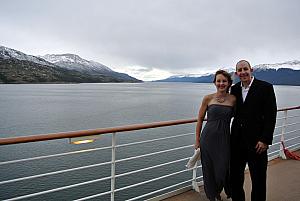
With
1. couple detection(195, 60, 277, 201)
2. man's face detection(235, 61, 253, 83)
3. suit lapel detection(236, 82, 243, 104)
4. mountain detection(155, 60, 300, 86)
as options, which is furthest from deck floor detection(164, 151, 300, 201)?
mountain detection(155, 60, 300, 86)

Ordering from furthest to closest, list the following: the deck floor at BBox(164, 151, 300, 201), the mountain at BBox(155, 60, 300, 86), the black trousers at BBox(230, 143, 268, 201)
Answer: the mountain at BBox(155, 60, 300, 86), the deck floor at BBox(164, 151, 300, 201), the black trousers at BBox(230, 143, 268, 201)

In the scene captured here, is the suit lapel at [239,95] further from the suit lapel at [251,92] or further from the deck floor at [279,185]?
the deck floor at [279,185]

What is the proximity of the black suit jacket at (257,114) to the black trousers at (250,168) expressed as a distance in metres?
0.08

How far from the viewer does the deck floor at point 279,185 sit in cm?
246

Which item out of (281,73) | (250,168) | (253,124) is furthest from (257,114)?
(281,73)

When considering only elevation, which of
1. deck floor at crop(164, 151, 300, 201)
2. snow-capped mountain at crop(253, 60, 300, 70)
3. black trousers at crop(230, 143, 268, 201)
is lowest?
deck floor at crop(164, 151, 300, 201)

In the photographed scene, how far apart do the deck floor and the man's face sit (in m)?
1.14

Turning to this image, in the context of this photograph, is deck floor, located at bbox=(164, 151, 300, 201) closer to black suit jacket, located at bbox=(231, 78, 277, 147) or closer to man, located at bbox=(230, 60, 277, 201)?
man, located at bbox=(230, 60, 277, 201)

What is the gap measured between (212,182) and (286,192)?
3.14 ft

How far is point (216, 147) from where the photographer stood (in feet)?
6.57

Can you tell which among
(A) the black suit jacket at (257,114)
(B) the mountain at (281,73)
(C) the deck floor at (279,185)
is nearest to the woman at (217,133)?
(A) the black suit jacket at (257,114)

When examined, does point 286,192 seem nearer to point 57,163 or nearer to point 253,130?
point 253,130

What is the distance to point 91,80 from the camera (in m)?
111

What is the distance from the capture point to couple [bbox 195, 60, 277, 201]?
1.83 meters
